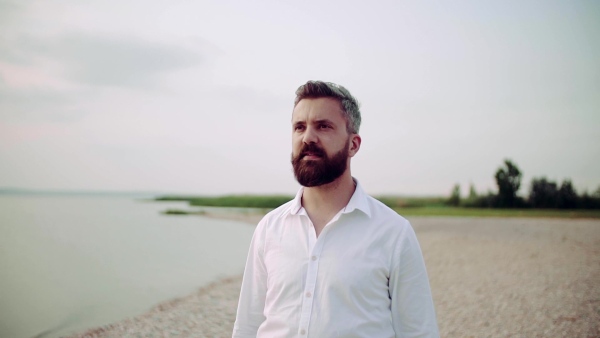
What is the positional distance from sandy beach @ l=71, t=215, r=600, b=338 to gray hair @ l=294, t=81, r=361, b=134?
15.6 feet

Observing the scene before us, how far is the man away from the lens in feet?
6.45

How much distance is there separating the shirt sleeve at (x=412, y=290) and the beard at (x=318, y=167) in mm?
439

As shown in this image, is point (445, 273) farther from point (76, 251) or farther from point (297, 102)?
point (76, 251)

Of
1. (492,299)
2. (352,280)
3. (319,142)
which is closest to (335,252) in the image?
(352,280)

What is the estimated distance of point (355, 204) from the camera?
2.09 metres

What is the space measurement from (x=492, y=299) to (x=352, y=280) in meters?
7.03

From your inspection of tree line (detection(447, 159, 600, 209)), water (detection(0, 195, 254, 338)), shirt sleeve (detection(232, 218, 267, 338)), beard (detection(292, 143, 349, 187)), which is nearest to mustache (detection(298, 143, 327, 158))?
beard (detection(292, 143, 349, 187))

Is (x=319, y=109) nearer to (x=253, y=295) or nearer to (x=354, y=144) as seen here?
(x=354, y=144)

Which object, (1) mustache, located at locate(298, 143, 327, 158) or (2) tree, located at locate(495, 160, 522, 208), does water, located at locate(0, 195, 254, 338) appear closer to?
(1) mustache, located at locate(298, 143, 327, 158)

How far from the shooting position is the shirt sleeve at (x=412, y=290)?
200cm

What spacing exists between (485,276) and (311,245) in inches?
361

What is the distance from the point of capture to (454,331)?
20.3ft

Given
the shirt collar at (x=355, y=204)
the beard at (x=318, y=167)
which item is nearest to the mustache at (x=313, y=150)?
the beard at (x=318, y=167)

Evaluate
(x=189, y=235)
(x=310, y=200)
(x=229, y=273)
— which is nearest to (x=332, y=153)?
(x=310, y=200)
